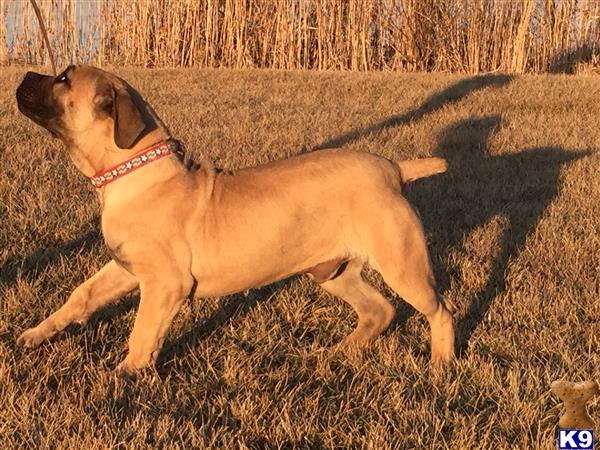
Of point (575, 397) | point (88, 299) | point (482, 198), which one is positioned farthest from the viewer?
point (482, 198)

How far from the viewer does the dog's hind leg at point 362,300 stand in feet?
11.8

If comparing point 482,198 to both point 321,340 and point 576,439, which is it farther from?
point 576,439

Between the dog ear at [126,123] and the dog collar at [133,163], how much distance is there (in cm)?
11

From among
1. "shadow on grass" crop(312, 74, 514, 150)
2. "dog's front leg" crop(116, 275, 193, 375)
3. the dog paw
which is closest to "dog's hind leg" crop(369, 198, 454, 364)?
"dog's front leg" crop(116, 275, 193, 375)

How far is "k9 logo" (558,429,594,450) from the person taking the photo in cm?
227

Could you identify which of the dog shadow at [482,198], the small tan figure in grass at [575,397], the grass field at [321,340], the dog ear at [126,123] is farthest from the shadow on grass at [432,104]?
the small tan figure in grass at [575,397]

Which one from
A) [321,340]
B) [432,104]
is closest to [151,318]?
[321,340]

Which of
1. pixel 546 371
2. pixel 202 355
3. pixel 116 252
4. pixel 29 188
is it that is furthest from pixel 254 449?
pixel 29 188

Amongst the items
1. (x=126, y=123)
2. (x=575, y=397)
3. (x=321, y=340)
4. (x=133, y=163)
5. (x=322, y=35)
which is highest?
(x=126, y=123)

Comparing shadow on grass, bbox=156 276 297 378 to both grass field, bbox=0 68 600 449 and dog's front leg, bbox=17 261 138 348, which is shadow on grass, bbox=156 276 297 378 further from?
dog's front leg, bbox=17 261 138 348

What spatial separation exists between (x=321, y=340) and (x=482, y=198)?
3.09m

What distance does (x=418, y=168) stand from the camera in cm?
353

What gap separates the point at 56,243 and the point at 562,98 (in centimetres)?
878

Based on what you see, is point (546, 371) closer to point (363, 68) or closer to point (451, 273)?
point (451, 273)
